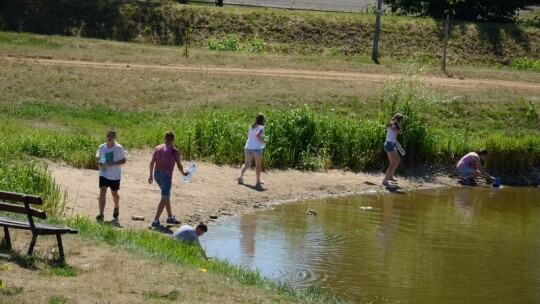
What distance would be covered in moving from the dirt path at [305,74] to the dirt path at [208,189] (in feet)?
31.5

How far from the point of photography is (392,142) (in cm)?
2464

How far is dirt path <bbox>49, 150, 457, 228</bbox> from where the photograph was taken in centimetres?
1867

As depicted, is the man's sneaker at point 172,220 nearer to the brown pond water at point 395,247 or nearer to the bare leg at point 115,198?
the brown pond water at point 395,247

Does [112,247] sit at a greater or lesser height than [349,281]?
greater

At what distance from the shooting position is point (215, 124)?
80.5 feet

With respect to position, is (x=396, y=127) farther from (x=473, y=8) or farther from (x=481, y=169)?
(x=473, y=8)

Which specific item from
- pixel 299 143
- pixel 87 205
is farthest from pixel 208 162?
pixel 87 205

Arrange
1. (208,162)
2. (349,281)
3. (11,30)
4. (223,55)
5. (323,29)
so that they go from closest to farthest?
(349,281) → (208,162) → (223,55) → (11,30) → (323,29)


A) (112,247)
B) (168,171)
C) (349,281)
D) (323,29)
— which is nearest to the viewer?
(112,247)

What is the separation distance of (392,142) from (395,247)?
21.4 ft

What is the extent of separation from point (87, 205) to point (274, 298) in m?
7.09

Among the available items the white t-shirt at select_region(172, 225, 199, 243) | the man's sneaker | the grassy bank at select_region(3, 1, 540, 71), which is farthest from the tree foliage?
the white t-shirt at select_region(172, 225, 199, 243)

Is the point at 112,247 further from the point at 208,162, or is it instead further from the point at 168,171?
the point at 208,162

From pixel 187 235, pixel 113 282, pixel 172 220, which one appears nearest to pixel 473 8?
pixel 172 220
